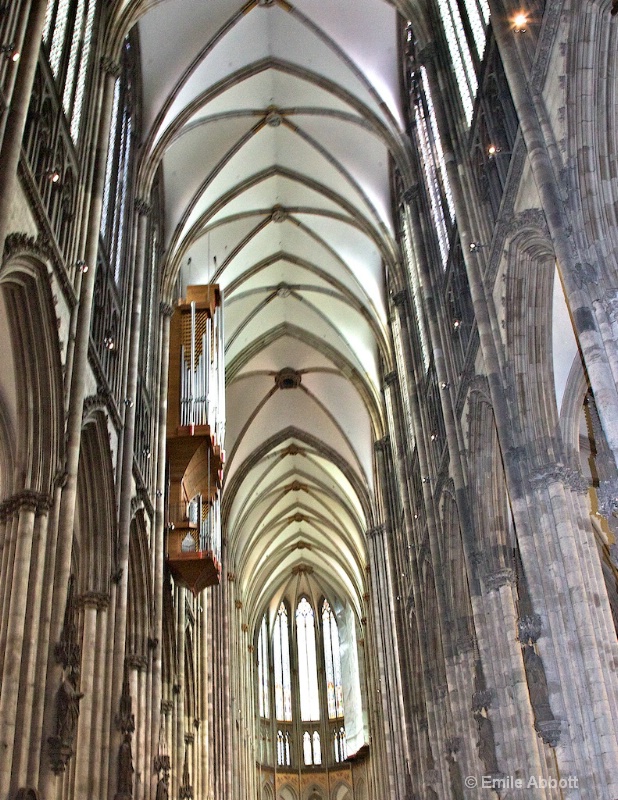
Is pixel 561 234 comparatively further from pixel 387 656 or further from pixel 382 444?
pixel 387 656

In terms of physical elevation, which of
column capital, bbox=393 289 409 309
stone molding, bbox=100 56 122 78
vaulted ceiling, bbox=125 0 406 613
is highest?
vaulted ceiling, bbox=125 0 406 613

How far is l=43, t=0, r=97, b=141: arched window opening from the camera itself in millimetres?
14227

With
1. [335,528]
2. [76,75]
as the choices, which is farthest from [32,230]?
[335,528]

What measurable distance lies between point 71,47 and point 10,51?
4.30 m

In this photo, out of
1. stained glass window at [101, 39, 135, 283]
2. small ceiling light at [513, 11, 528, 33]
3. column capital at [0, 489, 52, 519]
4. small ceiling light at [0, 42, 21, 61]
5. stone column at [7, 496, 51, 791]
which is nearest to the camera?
stone column at [7, 496, 51, 791]

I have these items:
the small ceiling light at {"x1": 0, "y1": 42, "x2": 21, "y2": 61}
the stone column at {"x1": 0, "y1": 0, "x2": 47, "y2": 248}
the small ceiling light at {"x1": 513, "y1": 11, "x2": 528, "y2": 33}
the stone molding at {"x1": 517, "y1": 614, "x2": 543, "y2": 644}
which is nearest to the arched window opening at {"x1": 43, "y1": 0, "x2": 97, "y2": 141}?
the stone column at {"x1": 0, "y1": 0, "x2": 47, "y2": 248}

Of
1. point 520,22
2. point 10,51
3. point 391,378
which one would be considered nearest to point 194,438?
point 391,378

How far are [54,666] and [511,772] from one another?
304 inches

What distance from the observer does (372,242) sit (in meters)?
26.7

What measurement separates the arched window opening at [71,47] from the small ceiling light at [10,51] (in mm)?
2276

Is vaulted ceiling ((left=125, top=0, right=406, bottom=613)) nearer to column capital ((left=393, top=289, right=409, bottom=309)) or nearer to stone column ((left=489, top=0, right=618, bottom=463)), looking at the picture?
column capital ((left=393, top=289, right=409, bottom=309))

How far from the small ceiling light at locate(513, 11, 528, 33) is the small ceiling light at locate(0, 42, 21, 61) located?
22.2 feet

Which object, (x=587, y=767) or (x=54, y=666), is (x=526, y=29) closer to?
(x=587, y=767)

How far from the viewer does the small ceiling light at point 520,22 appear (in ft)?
41.0
